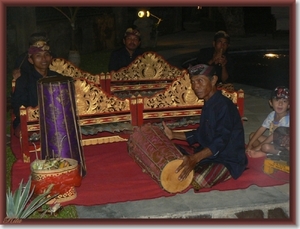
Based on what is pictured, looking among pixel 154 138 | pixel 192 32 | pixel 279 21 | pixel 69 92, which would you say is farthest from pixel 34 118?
pixel 192 32

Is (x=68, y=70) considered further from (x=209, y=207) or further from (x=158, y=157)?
(x=209, y=207)

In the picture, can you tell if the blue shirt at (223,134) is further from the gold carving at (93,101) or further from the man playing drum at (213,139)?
the gold carving at (93,101)

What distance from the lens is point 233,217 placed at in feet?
16.3

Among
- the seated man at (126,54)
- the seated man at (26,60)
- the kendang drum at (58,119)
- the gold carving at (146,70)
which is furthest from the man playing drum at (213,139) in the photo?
the seated man at (126,54)

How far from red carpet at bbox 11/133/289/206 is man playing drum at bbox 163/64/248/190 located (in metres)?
0.16

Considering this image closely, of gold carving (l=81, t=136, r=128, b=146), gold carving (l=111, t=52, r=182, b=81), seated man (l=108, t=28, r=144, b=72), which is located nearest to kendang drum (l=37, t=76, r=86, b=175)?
gold carving (l=81, t=136, r=128, b=146)

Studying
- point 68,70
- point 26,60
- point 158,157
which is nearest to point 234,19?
point 68,70

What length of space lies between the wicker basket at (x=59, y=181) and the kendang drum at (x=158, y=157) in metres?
0.81

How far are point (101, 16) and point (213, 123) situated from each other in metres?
17.7

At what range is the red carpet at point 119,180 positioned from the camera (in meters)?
5.32

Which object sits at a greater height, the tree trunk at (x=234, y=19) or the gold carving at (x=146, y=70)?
the tree trunk at (x=234, y=19)

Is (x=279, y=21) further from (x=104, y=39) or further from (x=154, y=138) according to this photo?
(x=154, y=138)

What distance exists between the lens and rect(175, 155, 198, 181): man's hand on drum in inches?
204

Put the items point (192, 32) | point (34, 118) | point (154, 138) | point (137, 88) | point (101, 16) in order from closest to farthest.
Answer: point (154, 138)
point (34, 118)
point (137, 88)
point (101, 16)
point (192, 32)
